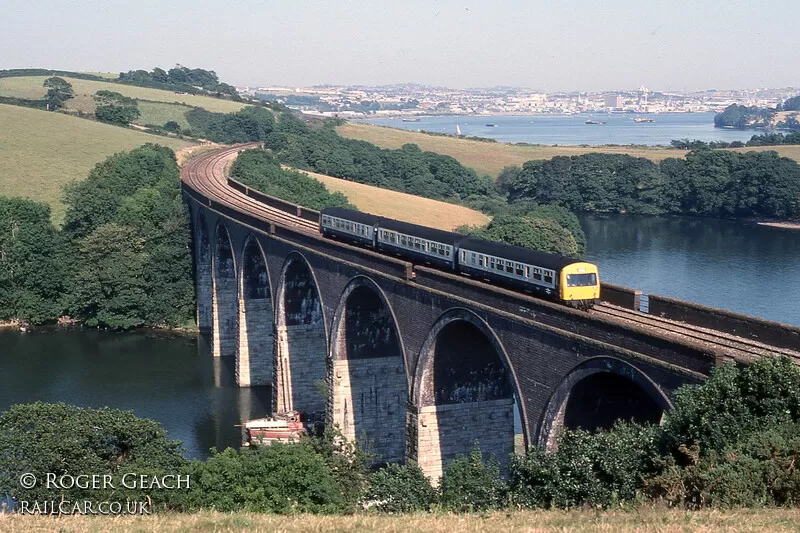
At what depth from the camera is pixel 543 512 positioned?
77.6 ft

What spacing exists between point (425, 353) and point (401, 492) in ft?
27.6

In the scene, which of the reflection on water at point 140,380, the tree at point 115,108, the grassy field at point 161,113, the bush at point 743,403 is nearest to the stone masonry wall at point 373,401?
the reflection on water at point 140,380

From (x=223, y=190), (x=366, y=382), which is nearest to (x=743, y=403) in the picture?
(x=366, y=382)

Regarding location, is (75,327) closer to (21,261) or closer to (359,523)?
(21,261)

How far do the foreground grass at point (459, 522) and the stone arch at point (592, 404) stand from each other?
609cm

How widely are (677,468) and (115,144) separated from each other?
100.0 m

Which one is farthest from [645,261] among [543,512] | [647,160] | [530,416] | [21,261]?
[543,512]

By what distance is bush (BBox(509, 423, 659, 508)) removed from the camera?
79.3 ft

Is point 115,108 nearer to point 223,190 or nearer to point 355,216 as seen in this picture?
point 223,190

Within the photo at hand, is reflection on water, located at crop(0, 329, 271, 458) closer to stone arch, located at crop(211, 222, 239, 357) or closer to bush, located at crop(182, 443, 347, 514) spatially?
stone arch, located at crop(211, 222, 239, 357)

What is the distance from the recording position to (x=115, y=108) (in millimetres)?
131875

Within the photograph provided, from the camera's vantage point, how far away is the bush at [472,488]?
2652cm

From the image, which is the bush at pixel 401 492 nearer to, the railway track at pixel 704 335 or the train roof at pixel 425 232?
the railway track at pixel 704 335

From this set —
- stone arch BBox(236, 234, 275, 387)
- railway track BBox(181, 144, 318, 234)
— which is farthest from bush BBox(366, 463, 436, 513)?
stone arch BBox(236, 234, 275, 387)
